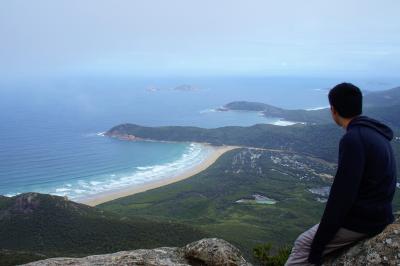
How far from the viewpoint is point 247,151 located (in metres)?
145

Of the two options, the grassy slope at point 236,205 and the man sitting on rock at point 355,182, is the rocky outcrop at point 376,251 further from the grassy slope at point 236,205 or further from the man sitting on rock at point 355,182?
the grassy slope at point 236,205

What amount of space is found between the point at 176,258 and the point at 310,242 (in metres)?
4.45

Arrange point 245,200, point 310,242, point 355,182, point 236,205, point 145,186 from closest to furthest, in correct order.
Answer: point 355,182 → point 310,242 → point 236,205 → point 245,200 → point 145,186

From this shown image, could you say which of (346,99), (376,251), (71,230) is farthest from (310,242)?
(71,230)

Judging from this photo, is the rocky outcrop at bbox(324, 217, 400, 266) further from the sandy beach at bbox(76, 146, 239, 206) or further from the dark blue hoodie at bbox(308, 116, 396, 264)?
the sandy beach at bbox(76, 146, 239, 206)

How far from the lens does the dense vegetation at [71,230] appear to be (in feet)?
180

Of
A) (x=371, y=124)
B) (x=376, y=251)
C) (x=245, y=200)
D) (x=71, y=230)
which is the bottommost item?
(x=245, y=200)

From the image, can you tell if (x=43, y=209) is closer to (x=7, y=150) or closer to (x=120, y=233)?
(x=120, y=233)

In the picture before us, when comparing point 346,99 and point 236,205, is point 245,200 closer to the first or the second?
point 236,205

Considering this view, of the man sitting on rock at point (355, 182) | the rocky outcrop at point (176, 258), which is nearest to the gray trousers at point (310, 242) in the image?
the man sitting on rock at point (355, 182)

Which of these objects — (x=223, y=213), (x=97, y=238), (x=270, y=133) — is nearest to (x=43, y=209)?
(x=97, y=238)

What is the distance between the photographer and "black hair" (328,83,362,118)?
5785mm

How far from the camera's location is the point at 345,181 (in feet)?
17.9

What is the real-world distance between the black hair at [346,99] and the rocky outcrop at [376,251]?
5.68 ft
